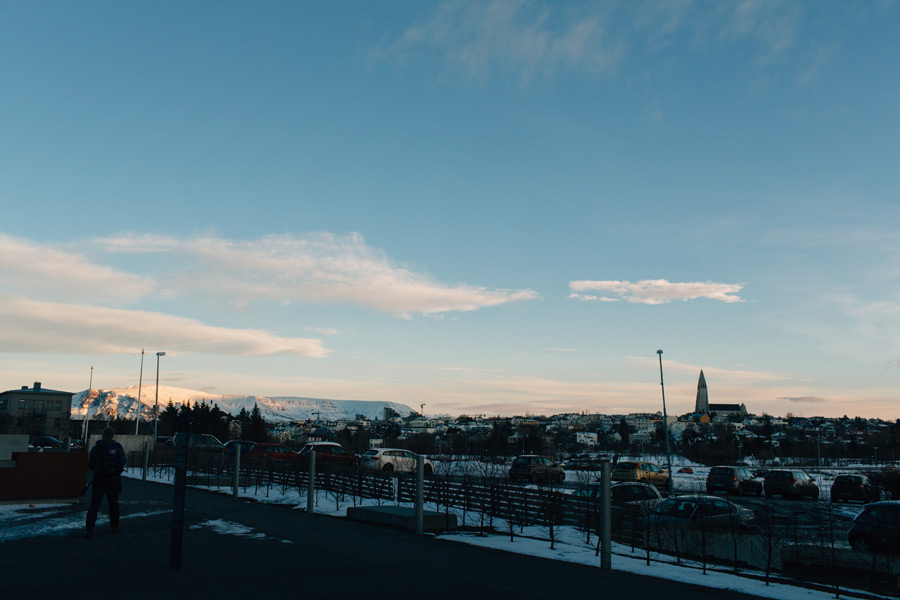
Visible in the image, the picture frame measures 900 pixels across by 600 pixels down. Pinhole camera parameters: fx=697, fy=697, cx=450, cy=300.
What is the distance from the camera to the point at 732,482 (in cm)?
3475

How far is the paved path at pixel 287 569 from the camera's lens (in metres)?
8.24

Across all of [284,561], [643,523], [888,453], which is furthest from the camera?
[888,453]

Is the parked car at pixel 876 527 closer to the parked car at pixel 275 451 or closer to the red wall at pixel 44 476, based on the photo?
the red wall at pixel 44 476

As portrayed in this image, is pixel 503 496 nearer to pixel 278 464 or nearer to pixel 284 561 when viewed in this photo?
pixel 284 561

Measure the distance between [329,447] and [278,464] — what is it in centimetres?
1425

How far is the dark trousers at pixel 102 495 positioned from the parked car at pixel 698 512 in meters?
10.9

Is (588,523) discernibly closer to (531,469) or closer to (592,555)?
(592,555)

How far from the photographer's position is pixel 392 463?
35.8 metres

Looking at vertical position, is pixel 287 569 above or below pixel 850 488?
above

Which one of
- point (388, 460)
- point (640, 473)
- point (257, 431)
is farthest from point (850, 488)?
point (257, 431)

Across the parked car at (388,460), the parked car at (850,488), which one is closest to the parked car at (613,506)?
the parked car at (388,460)

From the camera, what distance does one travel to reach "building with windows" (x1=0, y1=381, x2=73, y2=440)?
385 feet

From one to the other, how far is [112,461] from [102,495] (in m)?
0.58

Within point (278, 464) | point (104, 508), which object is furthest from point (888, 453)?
point (104, 508)
